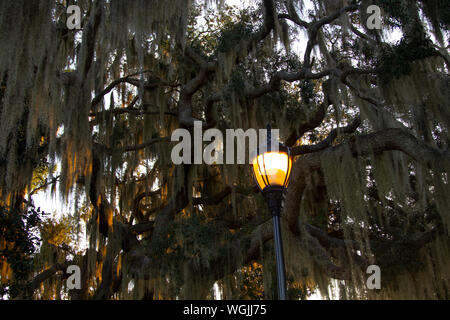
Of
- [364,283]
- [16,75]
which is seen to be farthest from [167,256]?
[16,75]

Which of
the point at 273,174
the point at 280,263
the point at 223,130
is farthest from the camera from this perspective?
the point at 223,130

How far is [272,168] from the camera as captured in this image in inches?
160

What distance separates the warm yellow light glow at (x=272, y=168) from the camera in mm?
4066

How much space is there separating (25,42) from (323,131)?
6113 mm

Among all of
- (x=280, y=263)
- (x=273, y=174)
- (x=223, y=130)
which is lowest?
(x=280, y=263)

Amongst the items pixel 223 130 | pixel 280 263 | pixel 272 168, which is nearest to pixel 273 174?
pixel 272 168

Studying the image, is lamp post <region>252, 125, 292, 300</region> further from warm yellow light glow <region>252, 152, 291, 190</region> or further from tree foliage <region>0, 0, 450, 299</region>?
tree foliage <region>0, 0, 450, 299</region>

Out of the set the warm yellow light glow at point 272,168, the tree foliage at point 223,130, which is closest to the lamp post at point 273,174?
the warm yellow light glow at point 272,168

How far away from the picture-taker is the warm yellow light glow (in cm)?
407

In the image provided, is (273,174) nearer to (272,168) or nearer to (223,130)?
(272,168)

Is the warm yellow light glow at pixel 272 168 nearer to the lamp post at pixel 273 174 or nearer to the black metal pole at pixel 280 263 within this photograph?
the lamp post at pixel 273 174

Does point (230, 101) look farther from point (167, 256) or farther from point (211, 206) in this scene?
point (167, 256)

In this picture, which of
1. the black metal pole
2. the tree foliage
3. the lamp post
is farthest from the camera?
the tree foliage

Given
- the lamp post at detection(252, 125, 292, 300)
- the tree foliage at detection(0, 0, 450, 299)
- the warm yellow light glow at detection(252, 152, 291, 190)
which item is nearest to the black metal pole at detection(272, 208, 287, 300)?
the lamp post at detection(252, 125, 292, 300)
